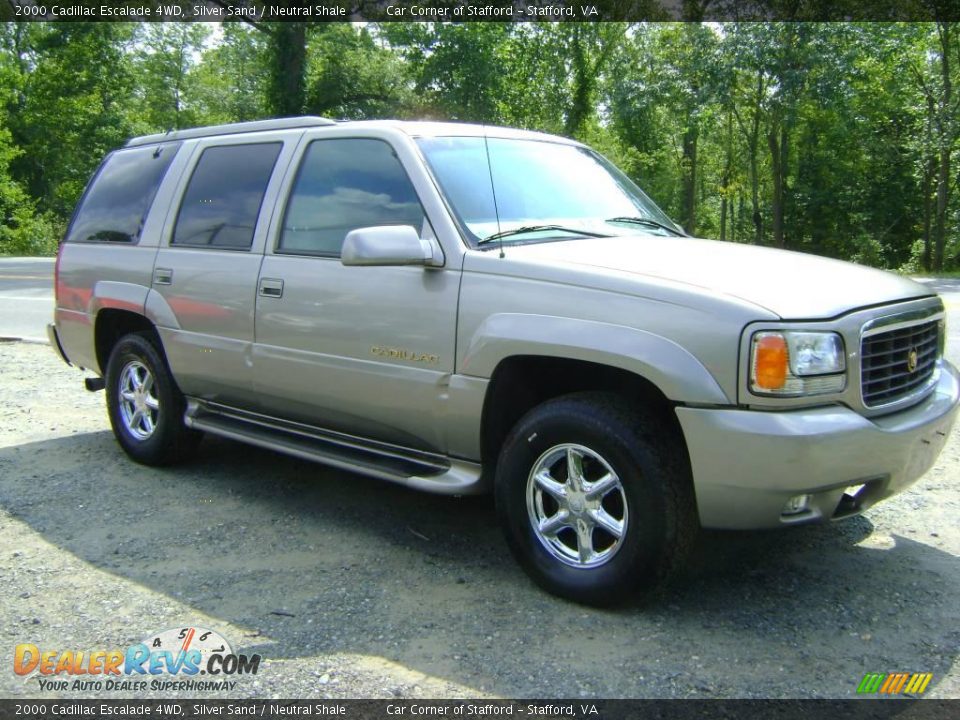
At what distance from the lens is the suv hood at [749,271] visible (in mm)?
3362

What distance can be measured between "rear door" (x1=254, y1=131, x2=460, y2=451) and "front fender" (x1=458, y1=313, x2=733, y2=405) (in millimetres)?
210

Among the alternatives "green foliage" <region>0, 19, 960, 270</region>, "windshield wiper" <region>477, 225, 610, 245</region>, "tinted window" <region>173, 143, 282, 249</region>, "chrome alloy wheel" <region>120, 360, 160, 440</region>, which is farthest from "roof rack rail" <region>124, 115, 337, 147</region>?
"green foliage" <region>0, 19, 960, 270</region>

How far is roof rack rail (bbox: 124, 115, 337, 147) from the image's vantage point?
4.92 metres

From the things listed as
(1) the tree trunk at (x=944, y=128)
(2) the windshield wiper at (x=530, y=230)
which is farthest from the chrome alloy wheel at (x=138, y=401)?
(1) the tree trunk at (x=944, y=128)

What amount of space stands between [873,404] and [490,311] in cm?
149

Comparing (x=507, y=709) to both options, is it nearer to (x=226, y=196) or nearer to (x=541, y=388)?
Result: (x=541, y=388)

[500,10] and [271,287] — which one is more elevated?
[500,10]

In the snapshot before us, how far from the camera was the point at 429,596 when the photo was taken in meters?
3.79

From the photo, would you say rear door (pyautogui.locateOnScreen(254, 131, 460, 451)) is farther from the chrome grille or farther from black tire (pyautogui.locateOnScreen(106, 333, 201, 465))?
the chrome grille

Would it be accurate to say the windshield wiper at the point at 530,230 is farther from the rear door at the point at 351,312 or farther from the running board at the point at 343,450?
the running board at the point at 343,450

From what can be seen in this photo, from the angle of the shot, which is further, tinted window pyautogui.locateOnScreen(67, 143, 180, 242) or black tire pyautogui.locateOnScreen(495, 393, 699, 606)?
tinted window pyautogui.locateOnScreen(67, 143, 180, 242)

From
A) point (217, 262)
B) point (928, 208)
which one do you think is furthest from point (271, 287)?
point (928, 208)

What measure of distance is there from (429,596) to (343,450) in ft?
3.28

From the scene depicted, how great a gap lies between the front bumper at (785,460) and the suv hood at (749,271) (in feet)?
1.28
